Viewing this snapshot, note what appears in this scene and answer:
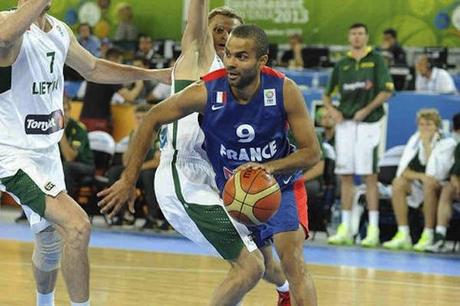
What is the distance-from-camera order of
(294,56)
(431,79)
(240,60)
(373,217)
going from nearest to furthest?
1. (240,60)
2. (373,217)
3. (431,79)
4. (294,56)

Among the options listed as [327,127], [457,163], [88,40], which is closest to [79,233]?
[457,163]

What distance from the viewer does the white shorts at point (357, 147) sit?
12625mm

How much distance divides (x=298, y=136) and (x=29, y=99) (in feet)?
4.96

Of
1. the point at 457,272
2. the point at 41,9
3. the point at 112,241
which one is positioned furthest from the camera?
the point at 112,241

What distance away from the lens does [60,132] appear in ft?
21.6

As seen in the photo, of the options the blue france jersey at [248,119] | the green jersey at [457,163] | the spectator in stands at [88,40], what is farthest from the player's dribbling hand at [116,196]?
the spectator in stands at [88,40]

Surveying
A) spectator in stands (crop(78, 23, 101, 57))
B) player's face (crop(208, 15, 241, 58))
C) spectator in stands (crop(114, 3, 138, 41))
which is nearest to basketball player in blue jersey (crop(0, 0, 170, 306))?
player's face (crop(208, 15, 241, 58))

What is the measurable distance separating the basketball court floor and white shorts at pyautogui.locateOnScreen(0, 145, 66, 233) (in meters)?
1.79

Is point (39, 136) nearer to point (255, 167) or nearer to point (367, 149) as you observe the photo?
point (255, 167)

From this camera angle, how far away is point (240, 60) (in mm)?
6016

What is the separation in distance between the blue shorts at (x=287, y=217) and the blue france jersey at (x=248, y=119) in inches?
12.4

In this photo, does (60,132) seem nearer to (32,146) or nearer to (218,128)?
(32,146)

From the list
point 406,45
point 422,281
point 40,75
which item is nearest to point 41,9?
point 40,75

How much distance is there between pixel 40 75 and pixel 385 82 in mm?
6839
